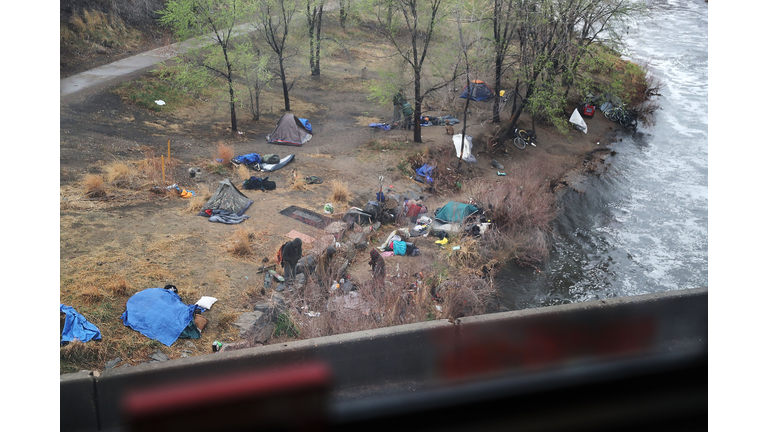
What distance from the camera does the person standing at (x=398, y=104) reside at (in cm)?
1758

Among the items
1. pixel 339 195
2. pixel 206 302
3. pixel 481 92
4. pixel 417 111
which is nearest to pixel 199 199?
pixel 339 195

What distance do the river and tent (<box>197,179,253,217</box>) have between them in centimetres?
595

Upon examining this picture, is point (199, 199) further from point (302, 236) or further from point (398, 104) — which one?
point (398, 104)

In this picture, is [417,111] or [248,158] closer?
[248,158]

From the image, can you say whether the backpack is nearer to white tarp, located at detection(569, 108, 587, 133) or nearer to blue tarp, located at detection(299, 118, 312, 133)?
blue tarp, located at detection(299, 118, 312, 133)

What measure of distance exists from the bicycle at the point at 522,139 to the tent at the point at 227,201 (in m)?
10.6

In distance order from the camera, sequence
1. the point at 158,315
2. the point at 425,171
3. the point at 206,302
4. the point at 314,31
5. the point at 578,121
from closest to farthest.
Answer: the point at 158,315 → the point at 206,302 → the point at 425,171 → the point at 578,121 → the point at 314,31

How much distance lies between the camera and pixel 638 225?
14.2 metres

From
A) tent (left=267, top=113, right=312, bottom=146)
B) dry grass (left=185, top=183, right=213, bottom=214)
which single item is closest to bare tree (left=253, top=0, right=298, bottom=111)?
tent (left=267, top=113, right=312, bottom=146)

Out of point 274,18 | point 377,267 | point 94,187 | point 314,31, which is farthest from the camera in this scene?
point 314,31

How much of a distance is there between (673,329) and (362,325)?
3.74 m

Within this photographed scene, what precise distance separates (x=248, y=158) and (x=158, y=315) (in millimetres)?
7835

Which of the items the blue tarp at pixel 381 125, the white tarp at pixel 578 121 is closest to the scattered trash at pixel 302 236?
the blue tarp at pixel 381 125

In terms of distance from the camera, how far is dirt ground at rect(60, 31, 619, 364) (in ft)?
27.5
